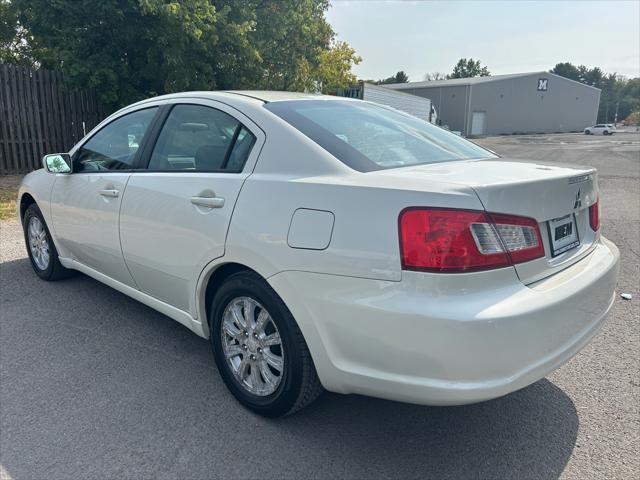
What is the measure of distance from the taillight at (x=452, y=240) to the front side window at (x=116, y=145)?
2.22 meters

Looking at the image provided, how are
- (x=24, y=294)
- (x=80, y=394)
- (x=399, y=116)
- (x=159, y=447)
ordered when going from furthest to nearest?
1. (x=24, y=294)
2. (x=399, y=116)
3. (x=80, y=394)
4. (x=159, y=447)

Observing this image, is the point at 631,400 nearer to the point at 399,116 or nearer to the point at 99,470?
the point at 399,116

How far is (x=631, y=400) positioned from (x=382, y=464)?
158 cm

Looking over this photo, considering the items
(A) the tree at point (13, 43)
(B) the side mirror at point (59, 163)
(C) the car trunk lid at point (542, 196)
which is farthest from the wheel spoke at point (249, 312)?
(A) the tree at point (13, 43)

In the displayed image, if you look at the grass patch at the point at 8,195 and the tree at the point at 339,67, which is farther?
the tree at the point at 339,67

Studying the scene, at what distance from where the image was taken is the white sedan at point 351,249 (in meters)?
1.95

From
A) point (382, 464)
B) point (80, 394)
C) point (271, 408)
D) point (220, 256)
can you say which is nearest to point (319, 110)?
point (220, 256)

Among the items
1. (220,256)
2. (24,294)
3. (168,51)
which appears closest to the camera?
(220,256)

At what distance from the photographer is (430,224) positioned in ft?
6.40

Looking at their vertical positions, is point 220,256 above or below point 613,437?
above

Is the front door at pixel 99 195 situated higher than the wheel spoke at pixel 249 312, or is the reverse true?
the front door at pixel 99 195

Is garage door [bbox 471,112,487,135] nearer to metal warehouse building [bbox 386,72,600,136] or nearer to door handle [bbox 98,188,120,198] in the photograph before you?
metal warehouse building [bbox 386,72,600,136]

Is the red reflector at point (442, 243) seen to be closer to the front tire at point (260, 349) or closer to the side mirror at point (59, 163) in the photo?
the front tire at point (260, 349)

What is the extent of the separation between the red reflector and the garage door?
192 ft
